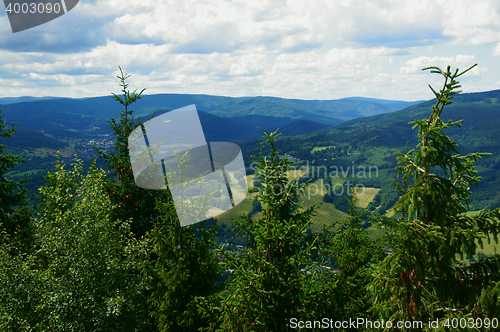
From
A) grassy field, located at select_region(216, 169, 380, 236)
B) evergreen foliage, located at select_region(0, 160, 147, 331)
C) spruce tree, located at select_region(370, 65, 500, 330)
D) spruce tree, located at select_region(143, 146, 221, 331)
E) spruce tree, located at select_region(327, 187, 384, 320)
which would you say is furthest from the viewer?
grassy field, located at select_region(216, 169, 380, 236)

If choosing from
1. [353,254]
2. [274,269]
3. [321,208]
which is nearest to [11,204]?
[274,269]

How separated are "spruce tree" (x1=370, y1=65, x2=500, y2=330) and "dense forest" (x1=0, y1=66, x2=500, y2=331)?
0.10 feet

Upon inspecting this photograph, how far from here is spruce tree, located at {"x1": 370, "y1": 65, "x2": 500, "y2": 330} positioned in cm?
730

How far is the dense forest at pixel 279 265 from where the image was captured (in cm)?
757

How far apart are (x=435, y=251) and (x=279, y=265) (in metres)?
4.10

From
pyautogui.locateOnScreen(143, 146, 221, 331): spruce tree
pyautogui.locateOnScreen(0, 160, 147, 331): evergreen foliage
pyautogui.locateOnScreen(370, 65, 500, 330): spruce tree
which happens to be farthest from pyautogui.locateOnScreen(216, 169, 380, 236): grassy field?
pyautogui.locateOnScreen(370, 65, 500, 330): spruce tree

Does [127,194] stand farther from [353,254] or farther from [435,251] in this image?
[435,251]

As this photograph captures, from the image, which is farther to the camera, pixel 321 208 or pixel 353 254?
pixel 321 208

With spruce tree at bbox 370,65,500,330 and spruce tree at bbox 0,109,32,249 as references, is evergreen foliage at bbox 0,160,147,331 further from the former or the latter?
spruce tree at bbox 0,109,32,249

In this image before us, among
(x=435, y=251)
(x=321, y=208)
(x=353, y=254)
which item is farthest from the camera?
(x=321, y=208)

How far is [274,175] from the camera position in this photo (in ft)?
34.1

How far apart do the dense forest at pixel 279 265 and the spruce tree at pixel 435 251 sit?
1.2 inches

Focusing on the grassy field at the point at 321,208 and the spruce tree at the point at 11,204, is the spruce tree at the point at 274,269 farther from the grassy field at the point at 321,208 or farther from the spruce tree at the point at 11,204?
the grassy field at the point at 321,208

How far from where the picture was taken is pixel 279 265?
30.6ft
